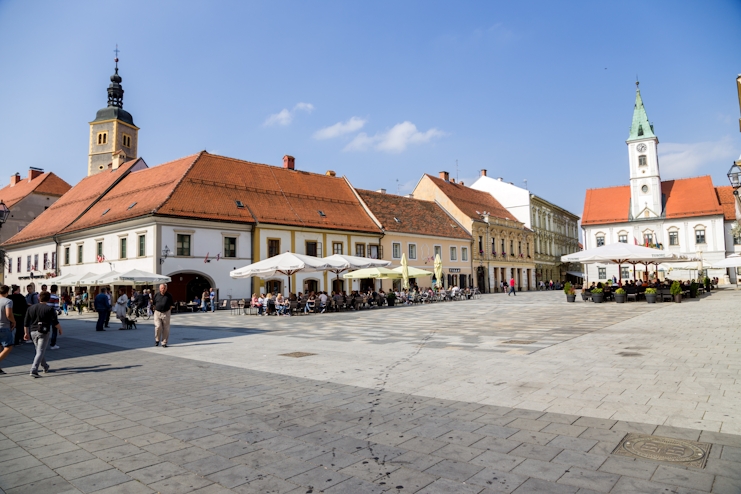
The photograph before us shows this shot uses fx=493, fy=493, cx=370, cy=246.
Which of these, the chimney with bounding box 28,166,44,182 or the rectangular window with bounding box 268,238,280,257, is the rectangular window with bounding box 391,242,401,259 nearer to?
the rectangular window with bounding box 268,238,280,257

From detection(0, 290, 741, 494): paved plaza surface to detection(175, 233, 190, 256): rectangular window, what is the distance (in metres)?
19.1

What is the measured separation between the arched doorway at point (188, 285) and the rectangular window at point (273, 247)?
4978 mm

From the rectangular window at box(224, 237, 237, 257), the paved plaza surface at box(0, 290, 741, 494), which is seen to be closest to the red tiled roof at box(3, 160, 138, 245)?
the rectangular window at box(224, 237, 237, 257)

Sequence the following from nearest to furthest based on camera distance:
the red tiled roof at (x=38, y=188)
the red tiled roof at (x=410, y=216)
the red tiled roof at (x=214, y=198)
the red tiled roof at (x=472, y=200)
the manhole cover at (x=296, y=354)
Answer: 1. the manhole cover at (x=296, y=354)
2. the red tiled roof at (x=214, y=198)
3. the red tiled roof at (x=410, y=216)
4. the red tiled roof at (x=472, y=200)
5. the red tiled roof at (x=38, y=188)

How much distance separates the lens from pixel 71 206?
41.1 meters

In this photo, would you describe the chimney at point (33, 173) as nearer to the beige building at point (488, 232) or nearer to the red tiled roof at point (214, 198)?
the red tiled roof at point (214, 198)

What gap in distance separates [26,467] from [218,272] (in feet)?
92.3

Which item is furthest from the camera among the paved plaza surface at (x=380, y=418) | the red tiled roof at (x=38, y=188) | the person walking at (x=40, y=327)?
the red tiled roof at (x=38, y=188)

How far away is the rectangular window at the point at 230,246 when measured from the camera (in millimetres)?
32469

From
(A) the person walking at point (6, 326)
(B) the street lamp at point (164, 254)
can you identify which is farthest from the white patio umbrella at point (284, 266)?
(A) the person walking at point (6, 326)

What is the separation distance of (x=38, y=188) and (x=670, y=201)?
74979 millimetres

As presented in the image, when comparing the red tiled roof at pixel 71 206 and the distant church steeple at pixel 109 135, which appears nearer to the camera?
the red tiled roof at pixel 71 206

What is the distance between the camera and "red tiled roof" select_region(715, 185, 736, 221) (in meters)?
58.0

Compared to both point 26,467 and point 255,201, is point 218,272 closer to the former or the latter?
point 255,201
